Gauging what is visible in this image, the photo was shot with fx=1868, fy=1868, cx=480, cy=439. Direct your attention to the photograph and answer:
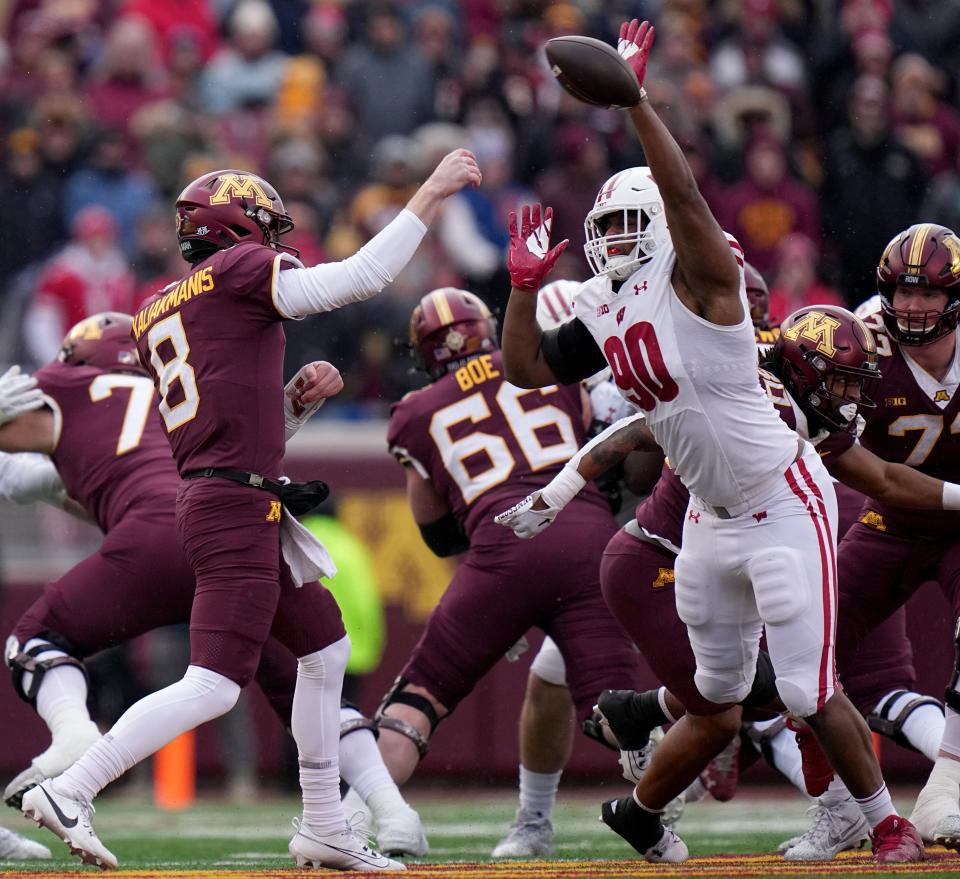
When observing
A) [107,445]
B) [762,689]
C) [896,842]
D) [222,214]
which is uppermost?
[222,214]

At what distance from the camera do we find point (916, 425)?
6.07 m

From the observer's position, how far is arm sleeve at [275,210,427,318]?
17.3ft

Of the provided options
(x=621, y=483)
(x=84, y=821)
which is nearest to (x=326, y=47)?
(x=621, y=483)

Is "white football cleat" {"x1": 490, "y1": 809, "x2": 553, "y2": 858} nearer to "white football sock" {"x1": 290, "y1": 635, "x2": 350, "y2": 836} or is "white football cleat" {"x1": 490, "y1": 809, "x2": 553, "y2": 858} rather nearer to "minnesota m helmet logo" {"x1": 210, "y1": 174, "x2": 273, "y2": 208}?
"white football sock" {"x1": 290, "y1": 635, "x2": 350, "y2": 836}

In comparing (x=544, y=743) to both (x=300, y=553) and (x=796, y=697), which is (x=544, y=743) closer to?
(x=300, y=553)

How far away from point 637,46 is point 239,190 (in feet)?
4.53

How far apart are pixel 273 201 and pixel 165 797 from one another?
463 centimetres

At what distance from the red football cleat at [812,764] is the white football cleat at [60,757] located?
2260mm

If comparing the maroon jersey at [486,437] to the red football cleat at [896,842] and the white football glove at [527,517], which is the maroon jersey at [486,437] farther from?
the red football cleat at [896,842]

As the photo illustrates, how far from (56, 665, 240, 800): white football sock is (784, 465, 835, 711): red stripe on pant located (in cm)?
167

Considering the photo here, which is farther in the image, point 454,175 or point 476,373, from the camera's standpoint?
point 476,373

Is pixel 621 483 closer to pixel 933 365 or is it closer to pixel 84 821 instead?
pixel 933 365

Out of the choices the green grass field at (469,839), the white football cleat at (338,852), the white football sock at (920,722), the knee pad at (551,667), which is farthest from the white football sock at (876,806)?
the knee pad at (551,667)

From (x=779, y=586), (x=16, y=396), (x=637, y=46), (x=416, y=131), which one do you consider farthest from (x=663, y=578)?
(x=416, y=131)
